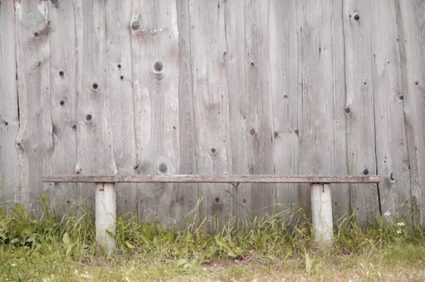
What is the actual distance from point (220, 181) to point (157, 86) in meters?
1.03

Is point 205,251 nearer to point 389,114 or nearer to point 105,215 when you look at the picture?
point 105,215

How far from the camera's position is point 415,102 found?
203 inches

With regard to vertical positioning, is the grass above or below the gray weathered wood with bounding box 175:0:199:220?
below

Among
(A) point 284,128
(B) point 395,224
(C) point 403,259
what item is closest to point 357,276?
(C) point 403,259

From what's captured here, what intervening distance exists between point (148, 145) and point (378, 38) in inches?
85.8

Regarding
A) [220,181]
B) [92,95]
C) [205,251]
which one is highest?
[92,95]

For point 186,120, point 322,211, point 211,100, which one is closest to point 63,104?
point 186,120

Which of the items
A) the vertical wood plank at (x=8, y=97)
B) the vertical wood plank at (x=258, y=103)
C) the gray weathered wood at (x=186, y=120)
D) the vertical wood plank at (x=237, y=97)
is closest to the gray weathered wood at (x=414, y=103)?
the vertical wood plank at (x=258, y=103)

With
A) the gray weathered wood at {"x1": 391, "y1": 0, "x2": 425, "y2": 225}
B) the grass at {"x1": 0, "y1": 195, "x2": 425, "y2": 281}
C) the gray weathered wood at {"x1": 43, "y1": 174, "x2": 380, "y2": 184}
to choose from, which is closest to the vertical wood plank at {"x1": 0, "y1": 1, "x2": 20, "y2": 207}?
the grass at {"x1": 0, "y1": 195, "x2": 425, "y2": 281}

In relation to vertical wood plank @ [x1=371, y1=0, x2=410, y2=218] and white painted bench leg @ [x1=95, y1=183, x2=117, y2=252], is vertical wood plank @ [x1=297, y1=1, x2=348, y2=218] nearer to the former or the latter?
vertical wood plank @ [x1=371, y1=0, x2=410, y2=218]

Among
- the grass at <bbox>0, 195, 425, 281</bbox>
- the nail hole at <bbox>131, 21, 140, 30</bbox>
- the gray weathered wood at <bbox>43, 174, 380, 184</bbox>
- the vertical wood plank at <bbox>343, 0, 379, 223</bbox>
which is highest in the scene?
the nail hole at <bbox>131, 21, 140, 30</bbox>

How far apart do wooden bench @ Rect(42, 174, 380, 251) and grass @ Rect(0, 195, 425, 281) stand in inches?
4.7

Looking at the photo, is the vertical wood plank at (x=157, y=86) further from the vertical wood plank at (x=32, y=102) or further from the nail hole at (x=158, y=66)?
the vertical wood plank at (x=32, y=102)

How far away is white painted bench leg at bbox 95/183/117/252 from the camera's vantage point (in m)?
4.73
